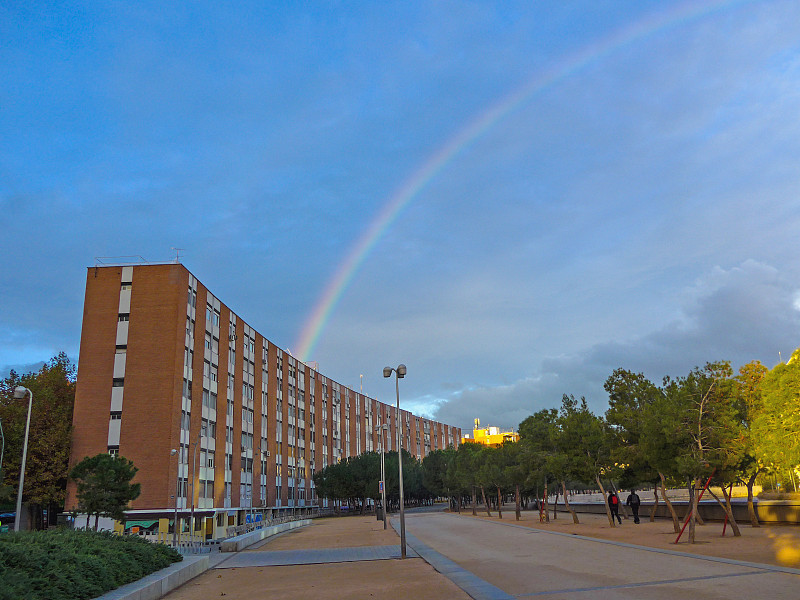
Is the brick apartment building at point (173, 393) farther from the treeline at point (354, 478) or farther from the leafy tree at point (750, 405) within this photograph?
the leafy tree at point (750, 405)

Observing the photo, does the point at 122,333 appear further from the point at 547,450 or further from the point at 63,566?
the point at 63,566

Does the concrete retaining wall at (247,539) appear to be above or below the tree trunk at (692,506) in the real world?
below

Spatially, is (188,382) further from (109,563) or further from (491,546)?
(109,563)

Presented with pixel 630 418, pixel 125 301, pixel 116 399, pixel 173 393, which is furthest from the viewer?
pixel 125 301

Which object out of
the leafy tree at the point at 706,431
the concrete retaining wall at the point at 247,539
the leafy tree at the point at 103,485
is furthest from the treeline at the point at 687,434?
the leafy tree at the point at 103,485

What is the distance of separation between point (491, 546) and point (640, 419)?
389 inches

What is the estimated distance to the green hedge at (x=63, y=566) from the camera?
10491 mm

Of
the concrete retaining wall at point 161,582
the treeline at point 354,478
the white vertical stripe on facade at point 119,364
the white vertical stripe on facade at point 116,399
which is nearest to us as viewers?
the concrete retaining wall at point 161,582

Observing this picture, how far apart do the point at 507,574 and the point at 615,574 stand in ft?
9.12

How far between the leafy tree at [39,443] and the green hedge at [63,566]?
43.7m

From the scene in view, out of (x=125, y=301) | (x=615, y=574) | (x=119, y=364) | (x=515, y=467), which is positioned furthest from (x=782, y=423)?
(x=125, y=301)

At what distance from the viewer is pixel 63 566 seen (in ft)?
39.5

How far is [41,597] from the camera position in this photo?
10.8m

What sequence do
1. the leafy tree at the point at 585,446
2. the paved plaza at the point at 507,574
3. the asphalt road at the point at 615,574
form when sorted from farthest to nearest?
the leafy tree at the point at 585,446, the paved plaza at the point at 507,574, the asphalt road at the point at 615,574
